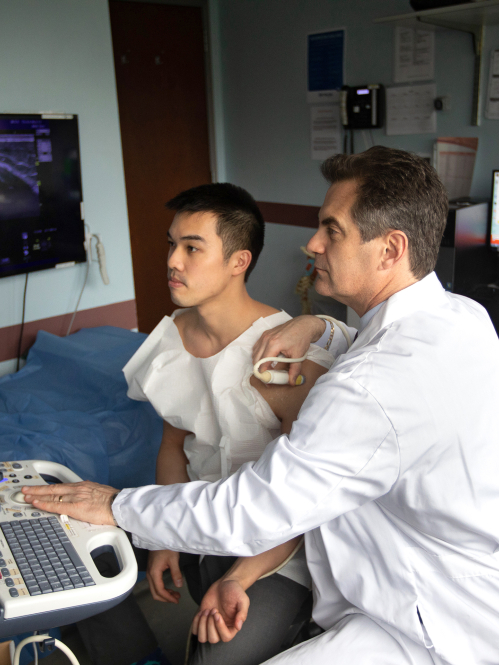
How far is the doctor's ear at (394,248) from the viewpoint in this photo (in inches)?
41.3

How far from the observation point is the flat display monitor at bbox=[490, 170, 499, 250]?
264cm

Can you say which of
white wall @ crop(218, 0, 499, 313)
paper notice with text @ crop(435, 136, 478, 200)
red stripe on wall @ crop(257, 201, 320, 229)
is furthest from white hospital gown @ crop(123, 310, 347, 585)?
red stripe on wall @ crop(257, 201, 320, 229)

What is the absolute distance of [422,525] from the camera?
37.5 inches

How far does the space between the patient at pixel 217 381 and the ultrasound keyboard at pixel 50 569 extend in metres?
0.29

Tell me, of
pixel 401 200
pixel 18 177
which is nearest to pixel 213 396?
pixel 401 200

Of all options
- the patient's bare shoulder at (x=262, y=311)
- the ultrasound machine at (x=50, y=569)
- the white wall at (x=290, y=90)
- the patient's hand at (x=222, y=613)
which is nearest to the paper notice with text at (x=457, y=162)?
the white wall at (x=290, y=90)

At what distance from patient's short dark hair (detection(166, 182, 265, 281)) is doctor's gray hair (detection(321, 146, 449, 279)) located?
38 centimetres

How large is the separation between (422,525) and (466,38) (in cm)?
264

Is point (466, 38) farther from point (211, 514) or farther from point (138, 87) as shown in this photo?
point (211, 514)

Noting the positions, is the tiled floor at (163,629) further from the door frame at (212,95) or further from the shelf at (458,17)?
the door frame at (212,95)

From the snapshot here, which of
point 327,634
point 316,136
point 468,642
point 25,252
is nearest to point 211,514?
point 327,634

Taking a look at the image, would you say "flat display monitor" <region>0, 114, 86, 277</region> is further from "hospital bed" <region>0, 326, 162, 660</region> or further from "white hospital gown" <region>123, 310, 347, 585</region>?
"white hospital gown" <region>123, 310, 347, 585</region>

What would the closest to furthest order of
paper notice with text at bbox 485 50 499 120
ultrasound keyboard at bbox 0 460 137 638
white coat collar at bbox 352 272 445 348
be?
ultrasound keyboard at bbox 0 460 137 638
white coat collar at bbox 352 272 445 348
paper notice with text at bbox 485 50 499 120

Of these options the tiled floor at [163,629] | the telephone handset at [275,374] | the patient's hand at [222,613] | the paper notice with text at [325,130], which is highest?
the paper notice with text at [325,130]
